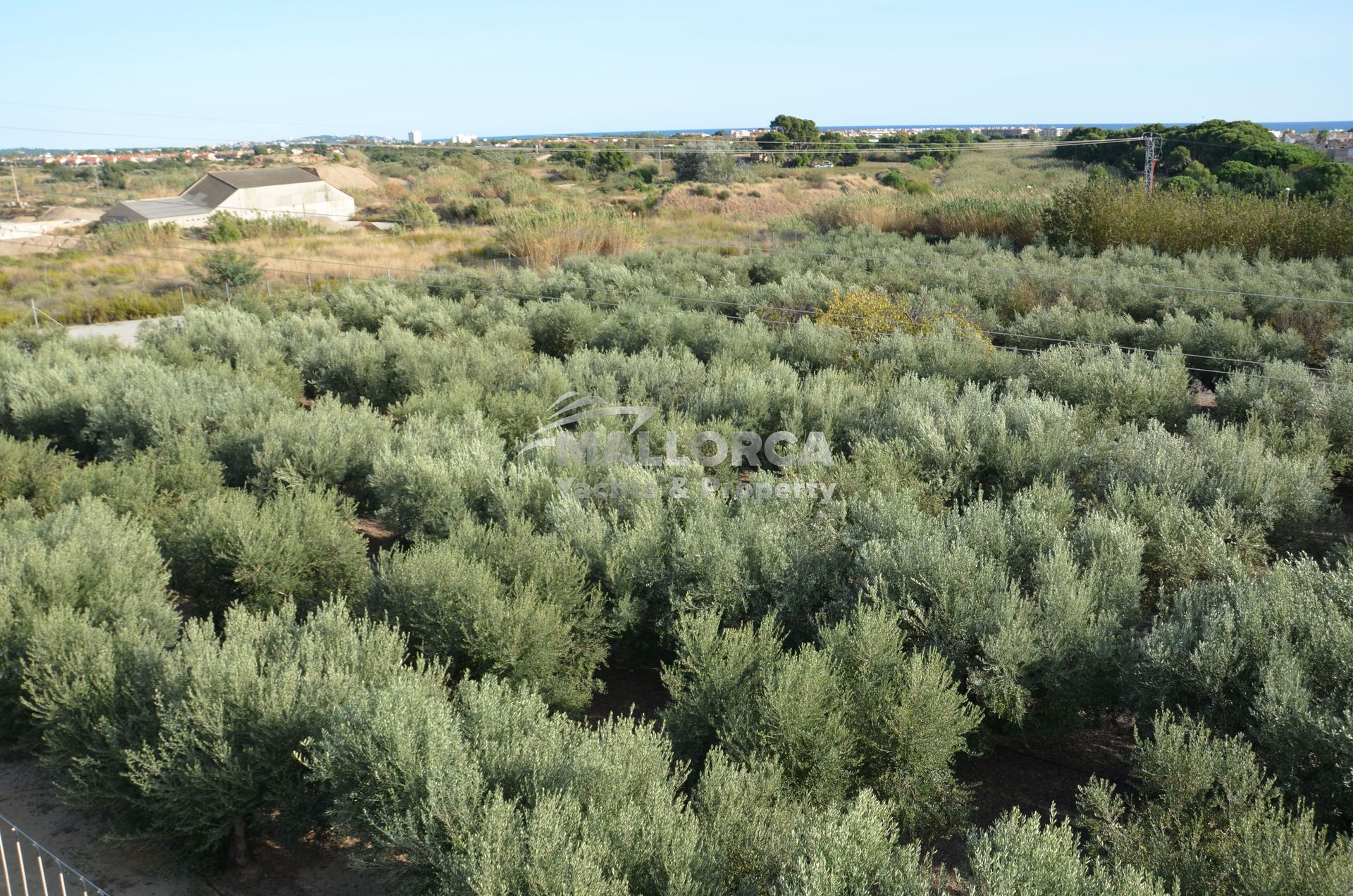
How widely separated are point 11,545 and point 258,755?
3.19 meters

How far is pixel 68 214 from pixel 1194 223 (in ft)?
157

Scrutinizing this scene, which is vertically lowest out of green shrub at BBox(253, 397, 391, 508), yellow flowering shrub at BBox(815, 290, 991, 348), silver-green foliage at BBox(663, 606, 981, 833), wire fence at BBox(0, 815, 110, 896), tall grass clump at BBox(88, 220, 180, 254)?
wire fence at BBox(0, 815, 110, 896)

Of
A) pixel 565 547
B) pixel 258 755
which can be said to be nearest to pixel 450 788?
pixel 258 755

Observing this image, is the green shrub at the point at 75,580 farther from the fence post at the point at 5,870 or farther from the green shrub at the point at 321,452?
the green shrub at the point at 321,452

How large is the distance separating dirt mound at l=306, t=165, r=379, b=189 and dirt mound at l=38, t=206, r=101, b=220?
35.1ft

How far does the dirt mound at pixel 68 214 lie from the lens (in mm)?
43647

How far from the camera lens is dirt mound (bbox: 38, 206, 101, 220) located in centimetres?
4365

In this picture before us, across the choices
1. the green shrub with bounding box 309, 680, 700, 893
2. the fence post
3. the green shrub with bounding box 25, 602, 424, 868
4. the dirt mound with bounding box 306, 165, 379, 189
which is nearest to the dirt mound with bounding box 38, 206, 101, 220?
the dirt mound with bounding box 306, 165, 379, 189

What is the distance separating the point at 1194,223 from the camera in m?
17.5

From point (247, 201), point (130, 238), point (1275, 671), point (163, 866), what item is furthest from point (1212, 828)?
point (247, 201)

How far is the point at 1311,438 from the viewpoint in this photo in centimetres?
829

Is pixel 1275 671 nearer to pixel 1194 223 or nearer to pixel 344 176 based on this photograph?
pixel 1194 223

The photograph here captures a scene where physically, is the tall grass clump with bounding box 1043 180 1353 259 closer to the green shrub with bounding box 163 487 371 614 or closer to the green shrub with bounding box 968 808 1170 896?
the green shrub with bounding box 968 808 1170 896

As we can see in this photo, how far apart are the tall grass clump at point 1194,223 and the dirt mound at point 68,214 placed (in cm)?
4334
